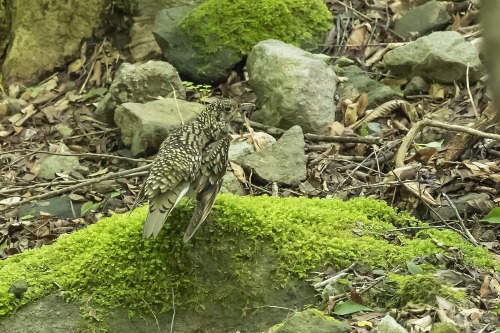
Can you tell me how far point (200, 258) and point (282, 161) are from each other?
8.28 ft

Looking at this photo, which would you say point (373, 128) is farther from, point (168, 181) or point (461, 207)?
point (168, 181)

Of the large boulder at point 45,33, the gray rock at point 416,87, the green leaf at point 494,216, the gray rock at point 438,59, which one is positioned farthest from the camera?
the large boulder at point 45,33

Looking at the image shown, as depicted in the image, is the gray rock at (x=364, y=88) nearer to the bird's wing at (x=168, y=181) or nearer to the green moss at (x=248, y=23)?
the green moss at (x=248, y=23)

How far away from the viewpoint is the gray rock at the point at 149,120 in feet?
23.9

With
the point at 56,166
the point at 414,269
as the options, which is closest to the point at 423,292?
the point at 414,269

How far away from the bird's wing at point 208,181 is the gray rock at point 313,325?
880mm

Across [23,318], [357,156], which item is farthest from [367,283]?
[357,156]

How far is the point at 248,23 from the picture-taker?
8562 mm

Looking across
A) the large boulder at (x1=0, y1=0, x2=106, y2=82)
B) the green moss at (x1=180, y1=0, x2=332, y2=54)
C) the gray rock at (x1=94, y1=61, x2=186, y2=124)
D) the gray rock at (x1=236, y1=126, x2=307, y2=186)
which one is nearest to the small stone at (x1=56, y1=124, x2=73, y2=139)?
the gray rock at (x1=94, y1=61, x2=186, y2=124)

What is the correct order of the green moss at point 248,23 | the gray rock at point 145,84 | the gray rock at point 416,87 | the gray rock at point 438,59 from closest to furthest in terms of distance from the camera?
the gray rock at point 438,59
the gray rock at point 416,87
the gray rock at point 145,84
the green moss at point 248,23

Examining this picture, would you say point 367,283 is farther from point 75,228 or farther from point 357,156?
point 75,228

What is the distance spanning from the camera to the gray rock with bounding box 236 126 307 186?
638cm

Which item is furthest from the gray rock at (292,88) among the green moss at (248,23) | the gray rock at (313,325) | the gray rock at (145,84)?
the gray rock at (313,325)

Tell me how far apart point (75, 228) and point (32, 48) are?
180 inches
